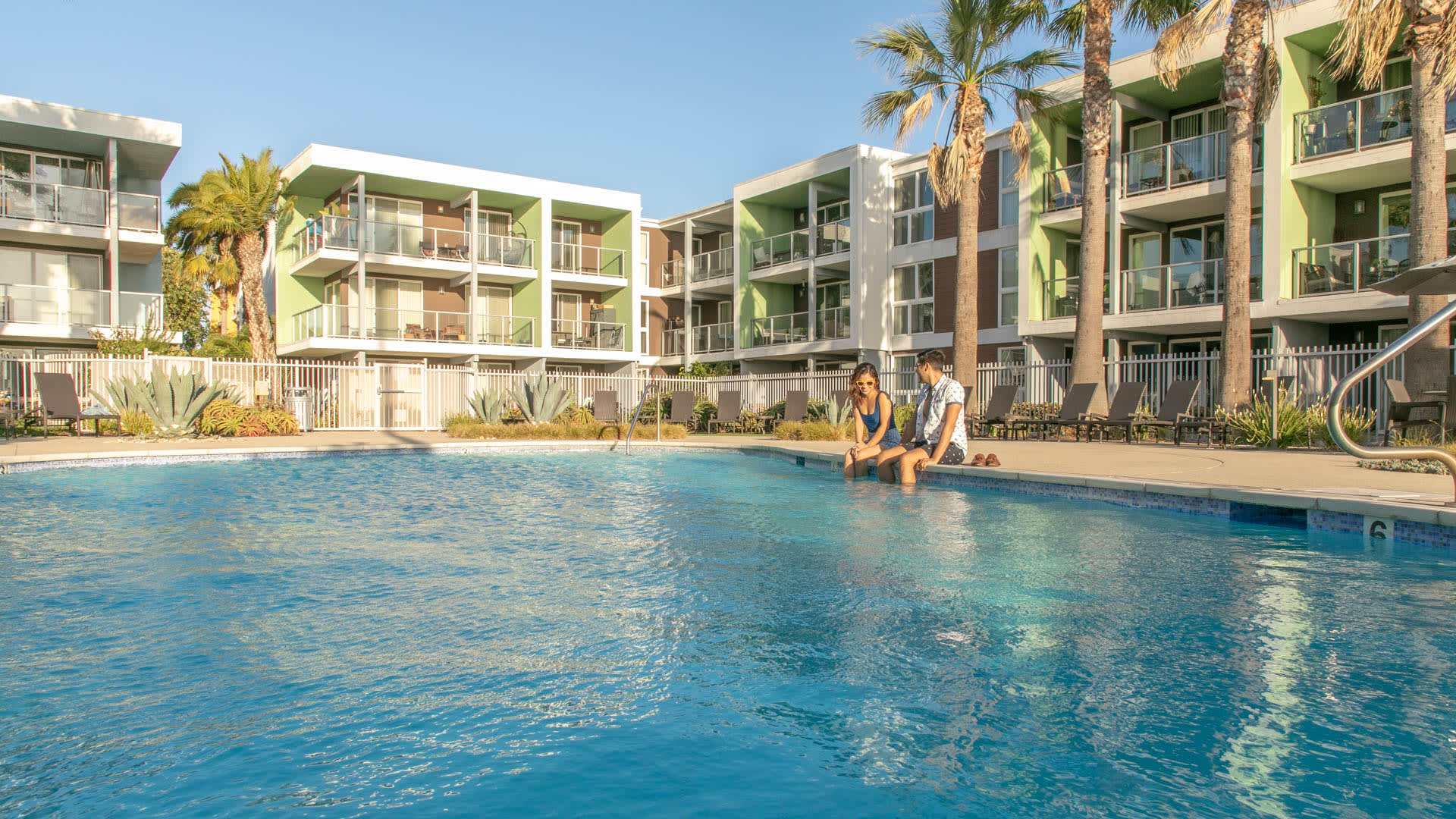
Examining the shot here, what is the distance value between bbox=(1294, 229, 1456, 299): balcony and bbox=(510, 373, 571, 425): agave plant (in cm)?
1584

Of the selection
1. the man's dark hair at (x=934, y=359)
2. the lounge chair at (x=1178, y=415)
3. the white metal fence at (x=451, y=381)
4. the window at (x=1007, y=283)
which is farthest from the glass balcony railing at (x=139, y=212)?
the lounge chair at (x=1178, y=415)

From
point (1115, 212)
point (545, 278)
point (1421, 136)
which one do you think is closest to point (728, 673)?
point (1421, 136)

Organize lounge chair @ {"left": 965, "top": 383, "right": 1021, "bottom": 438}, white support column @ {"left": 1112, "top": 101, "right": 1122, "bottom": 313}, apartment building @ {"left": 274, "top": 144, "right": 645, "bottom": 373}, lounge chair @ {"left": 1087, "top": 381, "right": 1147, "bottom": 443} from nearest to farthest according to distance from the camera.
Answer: lounge chair @ {"left": 1087, "top": 381, "right": 1147, "bottom": 443}
lounge chair @ {"left": 965, "top": 383, "right": 1021, "bottom": 438}
white support column @ {"left": 1112, "top": 101, "right": 1122, "bottom": 313}
apartment building @ {"left": 274, "top": 144, "right": 645, "bottom": 373}

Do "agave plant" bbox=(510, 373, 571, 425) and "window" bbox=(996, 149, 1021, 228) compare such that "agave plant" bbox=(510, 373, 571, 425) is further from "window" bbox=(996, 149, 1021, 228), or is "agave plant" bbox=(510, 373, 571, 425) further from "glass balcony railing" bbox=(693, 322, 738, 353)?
"window" bbox=(996, 149, 1021, 228)

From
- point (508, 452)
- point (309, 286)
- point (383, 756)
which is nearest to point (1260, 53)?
point (508, 452)

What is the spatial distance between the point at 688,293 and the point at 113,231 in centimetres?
1778

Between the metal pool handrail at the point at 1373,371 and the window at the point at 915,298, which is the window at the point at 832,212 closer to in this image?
the window at the point at 915,298

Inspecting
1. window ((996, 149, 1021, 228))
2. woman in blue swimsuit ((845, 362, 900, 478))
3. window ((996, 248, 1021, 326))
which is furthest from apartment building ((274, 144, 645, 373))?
woman in blue swimsuit ((845, 362, 900, 478))

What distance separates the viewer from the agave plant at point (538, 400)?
67.6ft

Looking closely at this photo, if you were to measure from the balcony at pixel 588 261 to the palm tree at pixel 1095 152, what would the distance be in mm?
18176

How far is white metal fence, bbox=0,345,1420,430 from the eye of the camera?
663 inches

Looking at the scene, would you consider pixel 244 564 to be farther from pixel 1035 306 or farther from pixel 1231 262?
pixel 1035 306

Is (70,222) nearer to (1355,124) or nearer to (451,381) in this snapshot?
(451,381)

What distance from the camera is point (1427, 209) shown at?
13039 millimetres
